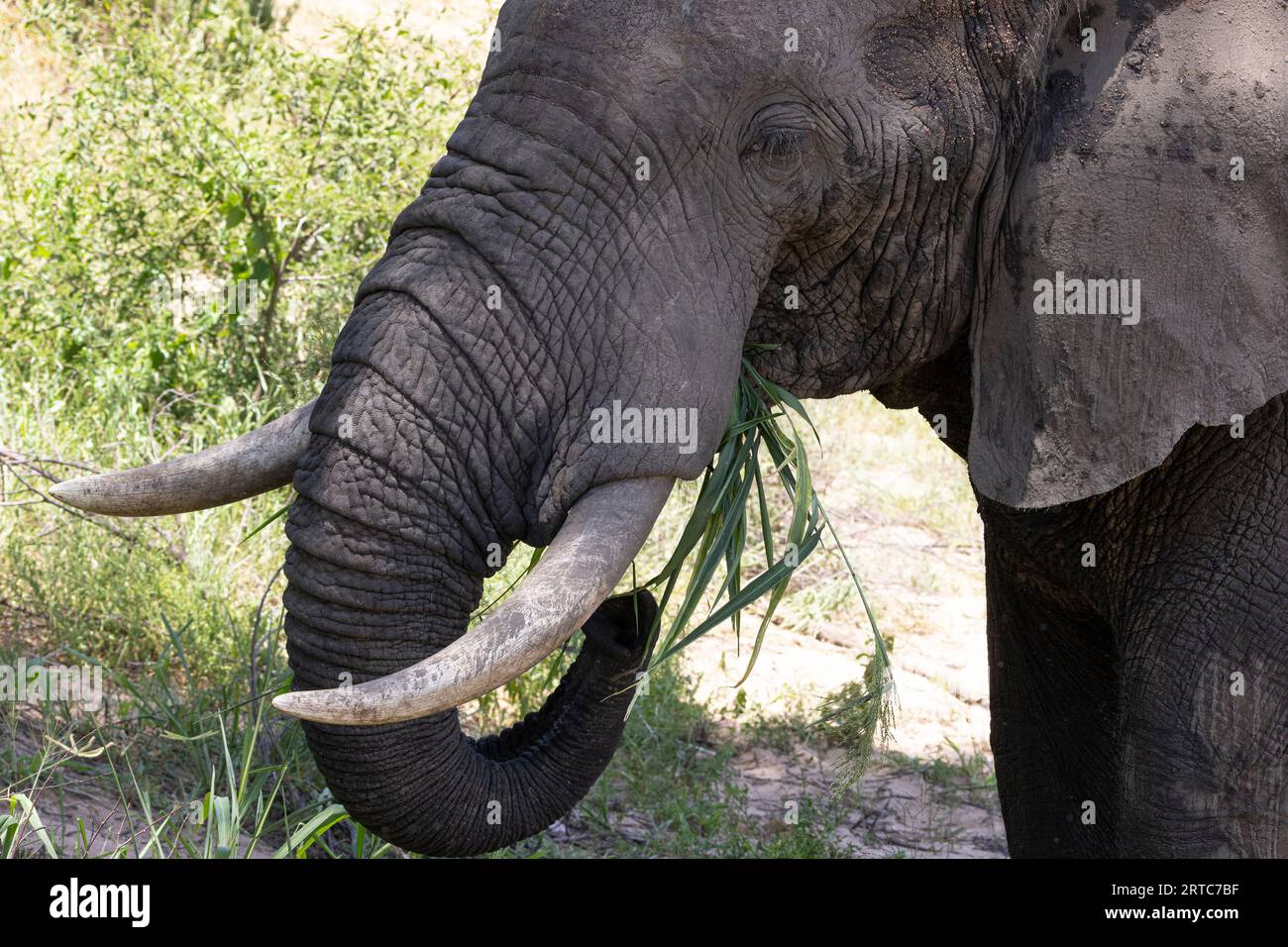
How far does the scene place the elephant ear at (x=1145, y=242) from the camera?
326 centimetres

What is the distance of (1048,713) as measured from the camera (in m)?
4.53

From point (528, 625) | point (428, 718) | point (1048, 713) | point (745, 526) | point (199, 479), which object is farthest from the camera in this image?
point (1048, 713)

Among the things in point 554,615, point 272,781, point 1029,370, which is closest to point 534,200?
point 554,615

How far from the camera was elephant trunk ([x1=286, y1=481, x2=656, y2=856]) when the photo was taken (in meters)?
3.04

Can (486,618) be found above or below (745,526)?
below

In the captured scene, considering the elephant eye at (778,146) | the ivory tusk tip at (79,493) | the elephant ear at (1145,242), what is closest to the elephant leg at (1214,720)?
Answer: the elephant ear at (1145,242)

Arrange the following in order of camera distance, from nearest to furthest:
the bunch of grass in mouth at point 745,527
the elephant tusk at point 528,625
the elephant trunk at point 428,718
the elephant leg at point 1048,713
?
the elephant tusk at point 528,625, the elephant trunk at point 428,718, the bunch of grass in mouth at point 745,527, the elephant leg at point 1048,713

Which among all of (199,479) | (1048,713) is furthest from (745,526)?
(1048,713)

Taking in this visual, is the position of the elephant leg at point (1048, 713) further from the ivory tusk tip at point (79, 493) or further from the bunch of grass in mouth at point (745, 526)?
the ivory tusk tip at point (79, 493)

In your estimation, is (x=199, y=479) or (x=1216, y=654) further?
(x=1216, y=654)

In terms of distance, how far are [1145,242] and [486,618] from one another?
1.51 metres

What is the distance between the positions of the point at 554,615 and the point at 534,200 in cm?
80

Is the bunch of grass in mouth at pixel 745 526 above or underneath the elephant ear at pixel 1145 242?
underneath

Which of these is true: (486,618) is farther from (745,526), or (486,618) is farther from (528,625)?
(745,526)
